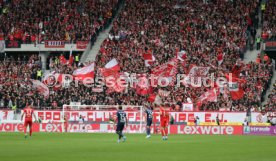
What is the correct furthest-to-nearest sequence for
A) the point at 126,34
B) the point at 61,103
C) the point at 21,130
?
the point at 126,34, the point at 61,103, the point at 21,130

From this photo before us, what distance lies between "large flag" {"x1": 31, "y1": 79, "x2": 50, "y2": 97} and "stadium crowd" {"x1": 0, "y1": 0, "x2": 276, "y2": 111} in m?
0.46

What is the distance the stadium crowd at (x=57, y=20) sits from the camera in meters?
80.8

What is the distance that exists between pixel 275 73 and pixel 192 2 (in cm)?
1419

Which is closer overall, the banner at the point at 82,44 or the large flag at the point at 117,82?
the large flag at the point at 117,82

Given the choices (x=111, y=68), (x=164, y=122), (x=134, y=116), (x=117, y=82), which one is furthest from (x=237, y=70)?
(x=164, y=122)

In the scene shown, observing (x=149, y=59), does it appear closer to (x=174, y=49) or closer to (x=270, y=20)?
(x=174, y=49)

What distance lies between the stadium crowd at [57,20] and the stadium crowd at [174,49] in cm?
145

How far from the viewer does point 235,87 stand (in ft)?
221

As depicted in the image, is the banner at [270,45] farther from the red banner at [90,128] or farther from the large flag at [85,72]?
the large flag at [85,72]

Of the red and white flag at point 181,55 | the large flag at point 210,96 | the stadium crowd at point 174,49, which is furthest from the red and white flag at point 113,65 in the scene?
the large flag at point 210,96

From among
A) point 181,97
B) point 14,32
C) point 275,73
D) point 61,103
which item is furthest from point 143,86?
point 14,32

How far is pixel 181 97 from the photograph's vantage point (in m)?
68.2

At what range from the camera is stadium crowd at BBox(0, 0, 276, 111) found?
224ft

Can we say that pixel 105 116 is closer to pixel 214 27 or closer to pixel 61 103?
pixel 61 103
